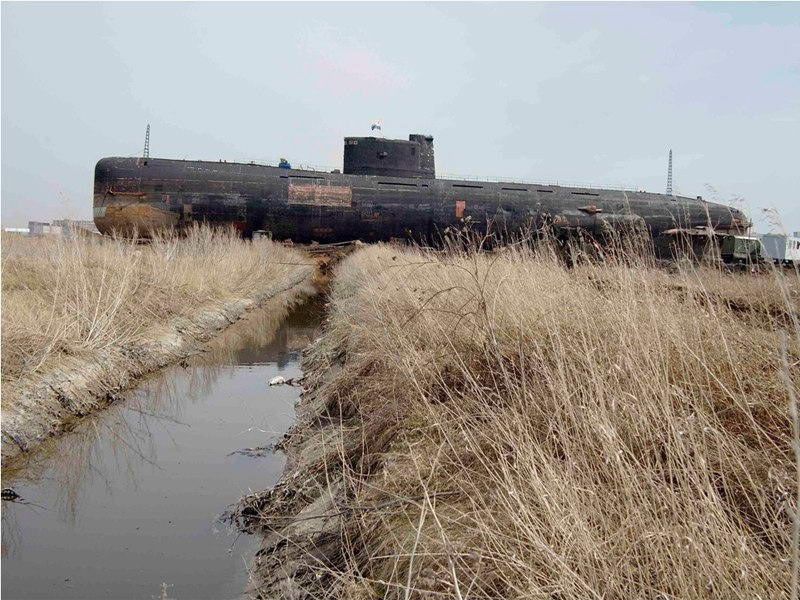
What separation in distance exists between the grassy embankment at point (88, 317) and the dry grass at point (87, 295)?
0.01 m

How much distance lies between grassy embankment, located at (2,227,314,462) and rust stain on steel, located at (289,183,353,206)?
34.1ft

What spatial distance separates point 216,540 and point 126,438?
226 cm

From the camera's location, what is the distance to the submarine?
24219mm

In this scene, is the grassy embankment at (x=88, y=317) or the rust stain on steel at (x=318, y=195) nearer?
the grassy embankment at (x=88, y=317)

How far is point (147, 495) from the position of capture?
4.75m

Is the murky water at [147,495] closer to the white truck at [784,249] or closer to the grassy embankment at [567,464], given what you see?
the grassy embankment at [567,464]

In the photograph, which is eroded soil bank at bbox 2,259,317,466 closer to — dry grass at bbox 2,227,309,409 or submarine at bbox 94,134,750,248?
dry grass at bbox 2,227,309,409

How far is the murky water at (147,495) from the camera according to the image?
11.9 feet

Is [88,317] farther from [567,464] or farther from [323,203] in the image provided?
[323,203]

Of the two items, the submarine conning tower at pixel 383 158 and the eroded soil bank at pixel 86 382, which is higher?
the submarine conning tower at pixel 383 158

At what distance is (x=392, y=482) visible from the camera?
3299 mm

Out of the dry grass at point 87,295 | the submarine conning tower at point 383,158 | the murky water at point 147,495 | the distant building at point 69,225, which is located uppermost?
the submarine conning tower at point 383,158

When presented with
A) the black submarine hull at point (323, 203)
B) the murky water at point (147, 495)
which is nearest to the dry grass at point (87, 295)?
the murky water at point (147, 495)

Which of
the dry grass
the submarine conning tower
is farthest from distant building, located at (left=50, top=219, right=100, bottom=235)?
the submarine conning tower
